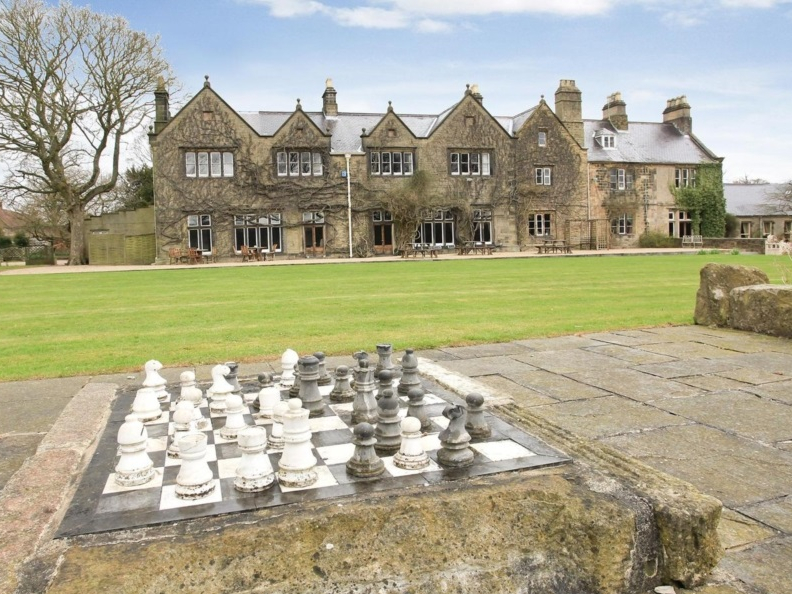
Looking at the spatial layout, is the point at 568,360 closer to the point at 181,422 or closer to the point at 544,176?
the point at 181,422

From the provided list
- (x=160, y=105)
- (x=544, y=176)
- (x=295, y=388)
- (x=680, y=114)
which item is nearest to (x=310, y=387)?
(x=295, y=388)

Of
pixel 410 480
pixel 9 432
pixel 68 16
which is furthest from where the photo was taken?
pixel 68 16

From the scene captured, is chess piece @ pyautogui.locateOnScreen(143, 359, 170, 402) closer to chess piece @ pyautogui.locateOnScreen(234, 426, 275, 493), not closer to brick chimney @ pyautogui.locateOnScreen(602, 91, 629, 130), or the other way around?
chess piece @ pyautogui.locateOnScreen(234, 426, 275, 493)

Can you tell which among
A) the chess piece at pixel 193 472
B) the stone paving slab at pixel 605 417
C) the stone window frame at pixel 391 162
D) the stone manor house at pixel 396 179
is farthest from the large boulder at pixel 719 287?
the stone window frame at pixel 391 162

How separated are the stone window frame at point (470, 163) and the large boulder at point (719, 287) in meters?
32.1

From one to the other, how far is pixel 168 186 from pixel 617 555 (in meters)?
37.7

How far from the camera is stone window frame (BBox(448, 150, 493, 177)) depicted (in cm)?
4078

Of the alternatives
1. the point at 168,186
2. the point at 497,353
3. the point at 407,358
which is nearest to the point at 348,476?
the point at 407,358

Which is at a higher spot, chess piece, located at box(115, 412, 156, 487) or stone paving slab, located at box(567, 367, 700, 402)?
chess piece, located at box(115, 412, 156, 487)

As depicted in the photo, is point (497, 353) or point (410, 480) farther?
point (497, 353)

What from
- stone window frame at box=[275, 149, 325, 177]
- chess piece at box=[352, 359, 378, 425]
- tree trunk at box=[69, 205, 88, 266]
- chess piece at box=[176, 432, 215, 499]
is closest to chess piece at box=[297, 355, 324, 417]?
chess piece at box=[352, 359, 378, 425]

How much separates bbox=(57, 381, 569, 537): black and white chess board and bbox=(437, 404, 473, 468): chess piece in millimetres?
38

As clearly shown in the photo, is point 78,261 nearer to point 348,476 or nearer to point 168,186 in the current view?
point 168,186

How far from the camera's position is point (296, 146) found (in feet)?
125
